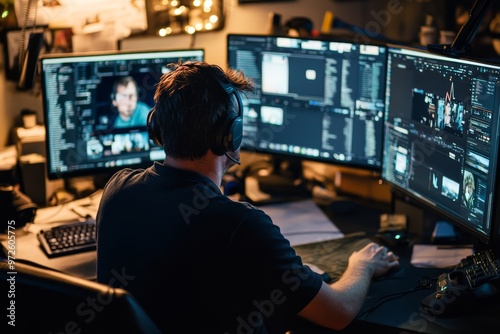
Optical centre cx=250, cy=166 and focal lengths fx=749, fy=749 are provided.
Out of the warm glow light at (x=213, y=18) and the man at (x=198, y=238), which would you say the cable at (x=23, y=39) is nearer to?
the warm glow light at (x=213, y=18)

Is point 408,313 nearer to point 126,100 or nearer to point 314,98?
point 314,98

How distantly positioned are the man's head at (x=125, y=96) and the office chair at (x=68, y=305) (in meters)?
1.19

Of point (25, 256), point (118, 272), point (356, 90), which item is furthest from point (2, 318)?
point (356, 90)

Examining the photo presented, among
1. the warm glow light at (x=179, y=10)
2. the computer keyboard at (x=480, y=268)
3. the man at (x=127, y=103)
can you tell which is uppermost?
the warm glow light at (x=179, y=10)

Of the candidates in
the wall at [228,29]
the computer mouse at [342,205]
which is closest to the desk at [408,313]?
the computer mouse at [342,205]

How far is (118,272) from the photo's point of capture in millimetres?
1562

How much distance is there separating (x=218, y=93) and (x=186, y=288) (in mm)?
412

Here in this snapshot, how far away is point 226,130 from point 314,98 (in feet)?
2.86

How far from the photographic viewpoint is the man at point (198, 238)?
→ 1482mm

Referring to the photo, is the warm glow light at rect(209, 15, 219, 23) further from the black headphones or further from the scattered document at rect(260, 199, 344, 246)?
the black headphones

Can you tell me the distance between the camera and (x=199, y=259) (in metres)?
1.48

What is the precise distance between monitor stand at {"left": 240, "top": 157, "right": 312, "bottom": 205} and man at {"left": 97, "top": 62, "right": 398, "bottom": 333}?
863mm

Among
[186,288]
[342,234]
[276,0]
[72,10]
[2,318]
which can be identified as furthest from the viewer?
[276,0]

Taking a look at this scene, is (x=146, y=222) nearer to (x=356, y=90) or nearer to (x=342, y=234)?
(x=342, y=234)
